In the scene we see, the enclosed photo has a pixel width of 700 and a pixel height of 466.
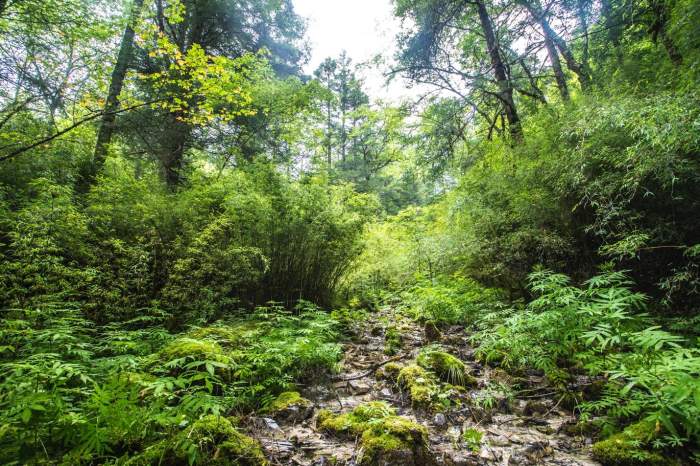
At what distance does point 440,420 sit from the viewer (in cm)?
261

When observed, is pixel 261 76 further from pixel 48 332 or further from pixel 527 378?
pixel 527 378

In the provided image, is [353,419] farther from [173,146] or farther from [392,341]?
[173,146]

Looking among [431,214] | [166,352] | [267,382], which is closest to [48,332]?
[166,352]

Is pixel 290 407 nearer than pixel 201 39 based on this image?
Yes

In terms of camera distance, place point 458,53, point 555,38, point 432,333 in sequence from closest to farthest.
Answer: point 432,333 < point 555,38 < point 458,53

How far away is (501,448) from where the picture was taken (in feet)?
7.30

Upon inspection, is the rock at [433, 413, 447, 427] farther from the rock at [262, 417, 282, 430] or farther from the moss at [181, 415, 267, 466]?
the moss at [181, 415, 267, 466]

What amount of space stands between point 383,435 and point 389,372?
1.55 meters

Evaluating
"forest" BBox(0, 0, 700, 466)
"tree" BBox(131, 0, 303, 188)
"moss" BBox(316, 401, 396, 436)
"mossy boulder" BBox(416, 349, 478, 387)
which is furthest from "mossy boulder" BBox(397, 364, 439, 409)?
"tree" BBox(131, 0, 303, 188)

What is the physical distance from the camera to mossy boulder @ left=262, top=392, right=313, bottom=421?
2676 millimetres

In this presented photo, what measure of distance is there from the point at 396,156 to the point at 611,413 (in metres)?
17.0

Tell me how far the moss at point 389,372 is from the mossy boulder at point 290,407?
3.35 ft

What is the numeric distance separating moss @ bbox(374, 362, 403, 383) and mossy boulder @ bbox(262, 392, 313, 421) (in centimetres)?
102

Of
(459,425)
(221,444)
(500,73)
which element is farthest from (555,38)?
(221,444)
